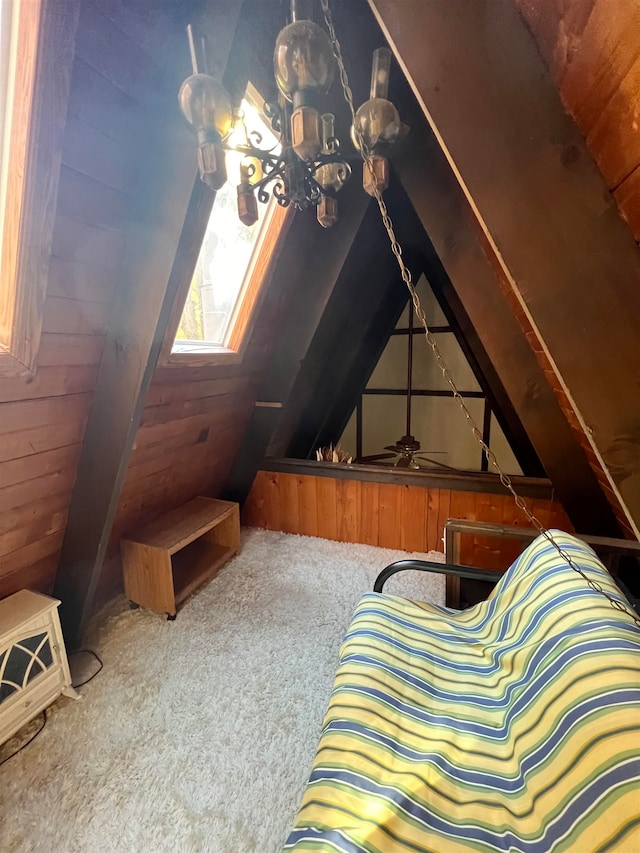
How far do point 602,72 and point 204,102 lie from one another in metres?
0.70

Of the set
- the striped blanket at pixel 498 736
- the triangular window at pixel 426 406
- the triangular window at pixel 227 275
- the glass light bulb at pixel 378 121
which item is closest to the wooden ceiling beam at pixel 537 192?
the glass light bulb at pixel 378 121

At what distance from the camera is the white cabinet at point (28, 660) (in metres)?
1.39

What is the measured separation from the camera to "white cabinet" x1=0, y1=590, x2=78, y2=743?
54.8 inches

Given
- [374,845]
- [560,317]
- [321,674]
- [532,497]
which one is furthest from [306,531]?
[560,317]

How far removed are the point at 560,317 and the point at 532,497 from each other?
2058mm

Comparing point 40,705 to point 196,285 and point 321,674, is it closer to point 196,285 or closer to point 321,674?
point 321,674

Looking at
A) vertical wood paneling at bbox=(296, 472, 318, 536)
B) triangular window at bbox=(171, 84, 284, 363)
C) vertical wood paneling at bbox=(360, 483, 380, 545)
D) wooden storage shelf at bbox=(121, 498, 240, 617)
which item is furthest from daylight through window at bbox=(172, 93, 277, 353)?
vertical wood paneling at bbox=(360, 483, 380, 545)

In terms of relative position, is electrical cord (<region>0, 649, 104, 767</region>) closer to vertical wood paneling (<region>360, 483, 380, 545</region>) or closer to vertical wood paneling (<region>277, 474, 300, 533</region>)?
vertical wood paneling (<region>277, 474, 300, 533</region>)

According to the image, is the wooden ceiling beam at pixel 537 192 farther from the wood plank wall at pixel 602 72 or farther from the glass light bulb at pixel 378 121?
the glass light bulb at pixel 378 121

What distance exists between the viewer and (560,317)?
605mm

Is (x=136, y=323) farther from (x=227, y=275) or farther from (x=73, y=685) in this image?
(x=73, y=685)

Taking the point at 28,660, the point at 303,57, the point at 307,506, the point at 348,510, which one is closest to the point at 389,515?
the point at 348,510

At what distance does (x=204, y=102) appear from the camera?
80 cm

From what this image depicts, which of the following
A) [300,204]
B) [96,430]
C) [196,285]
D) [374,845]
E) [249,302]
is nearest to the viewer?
[374,845]
